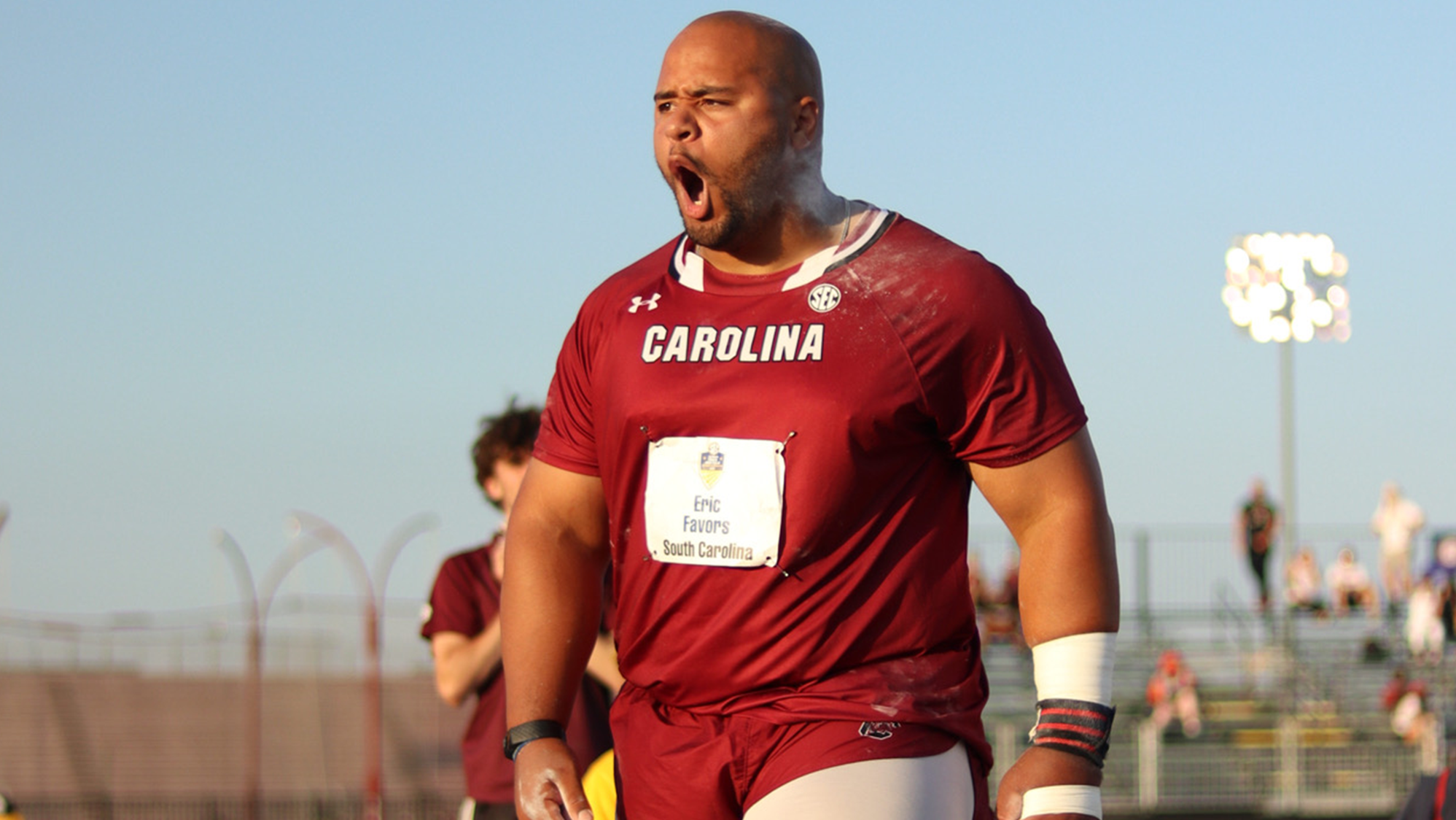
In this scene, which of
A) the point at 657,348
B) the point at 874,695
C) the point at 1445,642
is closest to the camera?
the point at 874,695

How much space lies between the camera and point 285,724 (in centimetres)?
3975

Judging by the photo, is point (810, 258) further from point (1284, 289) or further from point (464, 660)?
point (1284, 289)

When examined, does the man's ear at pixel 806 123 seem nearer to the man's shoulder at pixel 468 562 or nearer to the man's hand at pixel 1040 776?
the man's hand at pixel 1040 776

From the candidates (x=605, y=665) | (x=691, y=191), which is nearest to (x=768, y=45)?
(x=691, y=191)

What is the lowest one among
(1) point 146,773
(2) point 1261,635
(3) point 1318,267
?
(1) point 146,773

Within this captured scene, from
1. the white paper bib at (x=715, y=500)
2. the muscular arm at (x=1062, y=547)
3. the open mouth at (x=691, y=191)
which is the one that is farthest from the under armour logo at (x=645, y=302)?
the muscular arm at (x=1062, y=547)

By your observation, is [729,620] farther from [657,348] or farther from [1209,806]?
[1209,806]

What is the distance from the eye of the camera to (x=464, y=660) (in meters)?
6.79

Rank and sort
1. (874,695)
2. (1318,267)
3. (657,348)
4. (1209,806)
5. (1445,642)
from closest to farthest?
(874,695)
(657,348)
(1209,806)
(1445,642)
(1318,267)

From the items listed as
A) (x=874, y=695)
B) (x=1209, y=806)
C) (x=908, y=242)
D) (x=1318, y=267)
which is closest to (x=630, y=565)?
(x=874, y=695)

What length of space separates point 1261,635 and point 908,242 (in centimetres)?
2892

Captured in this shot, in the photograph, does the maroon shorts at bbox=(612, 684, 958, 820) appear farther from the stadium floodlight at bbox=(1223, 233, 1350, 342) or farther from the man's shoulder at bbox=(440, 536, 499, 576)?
the stadium floodlight at bbox=(1223, 233, 1350, 342)

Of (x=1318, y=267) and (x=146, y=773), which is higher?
(x=1318, y=267)

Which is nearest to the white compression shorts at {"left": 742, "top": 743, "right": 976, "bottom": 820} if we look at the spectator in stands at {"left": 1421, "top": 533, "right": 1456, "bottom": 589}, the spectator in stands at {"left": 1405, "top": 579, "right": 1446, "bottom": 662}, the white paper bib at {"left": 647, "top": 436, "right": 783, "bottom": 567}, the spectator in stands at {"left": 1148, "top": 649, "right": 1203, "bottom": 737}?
the white paper bib at {"left": 647, "top": 436, "right": 783, "bottom": 567}
